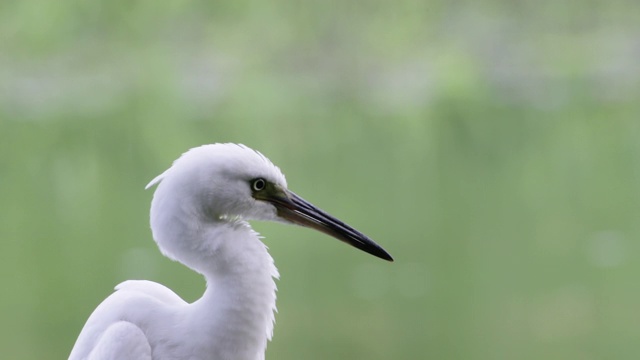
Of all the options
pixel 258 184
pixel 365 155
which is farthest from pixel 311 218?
pixel 365 155

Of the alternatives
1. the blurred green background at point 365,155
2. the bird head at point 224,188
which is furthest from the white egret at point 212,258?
the blurred green background at point 365,155

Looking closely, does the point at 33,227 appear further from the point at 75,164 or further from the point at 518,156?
the point at 518,156

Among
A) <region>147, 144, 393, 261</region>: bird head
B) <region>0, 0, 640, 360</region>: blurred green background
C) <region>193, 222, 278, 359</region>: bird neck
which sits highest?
<region>0, 0, 640, 360</region>: blurred green background

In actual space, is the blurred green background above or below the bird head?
above

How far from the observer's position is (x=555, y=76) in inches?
480

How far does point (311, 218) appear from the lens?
1.73 meters

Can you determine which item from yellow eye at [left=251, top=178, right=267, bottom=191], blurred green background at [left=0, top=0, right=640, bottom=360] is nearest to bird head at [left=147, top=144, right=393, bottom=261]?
yellow eye at [left=251, top=178, right=267, bottom=191]

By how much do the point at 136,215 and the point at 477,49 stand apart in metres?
6.68

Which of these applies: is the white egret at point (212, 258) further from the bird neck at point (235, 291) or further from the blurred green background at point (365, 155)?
the blurred green background at point (365, 155)

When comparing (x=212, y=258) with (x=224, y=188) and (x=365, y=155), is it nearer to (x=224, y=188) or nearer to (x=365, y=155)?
(x=224, y=188)

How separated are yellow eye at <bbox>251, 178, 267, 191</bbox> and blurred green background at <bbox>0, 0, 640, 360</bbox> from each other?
3559 millimetres

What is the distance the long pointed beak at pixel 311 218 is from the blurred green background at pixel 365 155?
3.47m

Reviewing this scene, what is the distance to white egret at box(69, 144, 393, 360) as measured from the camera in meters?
1.66

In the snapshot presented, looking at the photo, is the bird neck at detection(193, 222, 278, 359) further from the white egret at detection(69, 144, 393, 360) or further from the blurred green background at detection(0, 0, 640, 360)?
the blurred green background at detection(0, 0, 640, 360)
